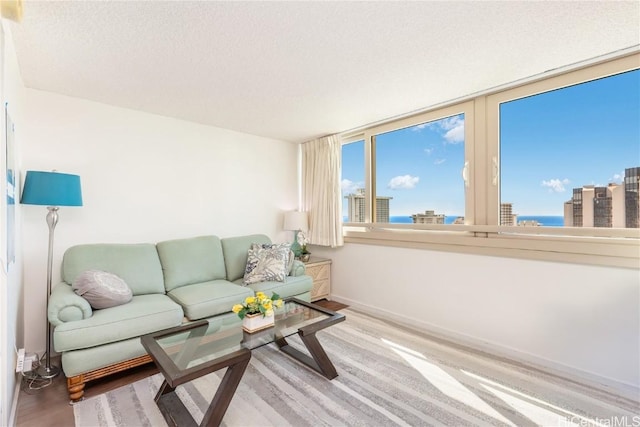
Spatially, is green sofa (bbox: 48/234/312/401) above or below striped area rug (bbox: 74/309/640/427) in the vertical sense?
above

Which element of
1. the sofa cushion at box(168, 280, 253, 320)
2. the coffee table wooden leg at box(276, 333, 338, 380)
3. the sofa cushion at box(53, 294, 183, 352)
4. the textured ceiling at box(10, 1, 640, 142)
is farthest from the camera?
the sofa cushion at box(168, 280, 253, 320)

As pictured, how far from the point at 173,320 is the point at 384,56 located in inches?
98.9

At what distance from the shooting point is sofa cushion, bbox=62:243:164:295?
2.48 meters

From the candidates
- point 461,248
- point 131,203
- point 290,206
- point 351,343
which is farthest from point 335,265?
point 131,203

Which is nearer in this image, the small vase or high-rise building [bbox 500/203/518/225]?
the small vase

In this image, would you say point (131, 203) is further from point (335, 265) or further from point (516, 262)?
point (516, 262)

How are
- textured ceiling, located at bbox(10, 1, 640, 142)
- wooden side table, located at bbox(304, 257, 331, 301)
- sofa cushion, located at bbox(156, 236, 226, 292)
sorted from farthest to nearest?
wooden side table, located at bbox(304, 257, 331, 301) → sofa cushion, located at bbox(156, 236, 226, 292) → textured ceiling, located at bbox(10, 1, 640, 142)

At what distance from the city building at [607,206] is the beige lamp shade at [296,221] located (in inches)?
112

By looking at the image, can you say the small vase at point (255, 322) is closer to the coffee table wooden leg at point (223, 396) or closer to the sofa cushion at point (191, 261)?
the coffee table wooden leg at point (223, 396)

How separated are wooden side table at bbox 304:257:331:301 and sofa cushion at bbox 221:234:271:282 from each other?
0.81m

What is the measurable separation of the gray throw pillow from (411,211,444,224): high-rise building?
284cm

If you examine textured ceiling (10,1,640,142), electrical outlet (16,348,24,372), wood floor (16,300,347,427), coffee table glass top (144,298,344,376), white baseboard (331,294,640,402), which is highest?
textured ceiling (10,1,640,142)

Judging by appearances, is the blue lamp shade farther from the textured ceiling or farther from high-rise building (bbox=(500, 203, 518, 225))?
high-rise building (bbox=(500, 203, 518, 225))

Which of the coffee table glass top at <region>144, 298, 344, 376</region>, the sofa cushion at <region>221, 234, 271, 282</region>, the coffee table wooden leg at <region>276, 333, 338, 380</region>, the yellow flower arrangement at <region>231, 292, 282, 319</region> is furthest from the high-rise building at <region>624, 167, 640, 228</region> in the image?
the sofa cushion at <region>221, 234, 271, 282</region>
